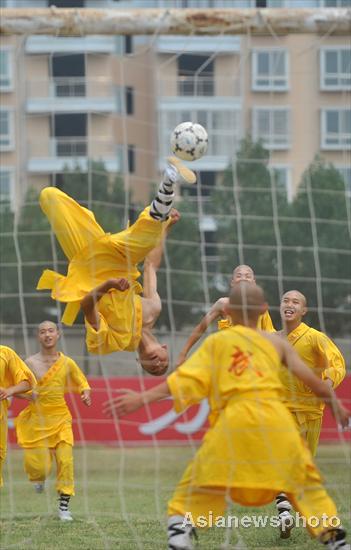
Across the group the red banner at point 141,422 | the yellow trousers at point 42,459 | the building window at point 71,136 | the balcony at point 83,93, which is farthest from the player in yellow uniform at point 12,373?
the building window at point 71,136

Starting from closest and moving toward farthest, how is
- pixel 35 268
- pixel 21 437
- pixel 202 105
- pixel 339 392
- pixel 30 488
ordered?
pixel 21 437
pixel 202 105
pixel 30 488
pixel 339 392
pixel 35 268

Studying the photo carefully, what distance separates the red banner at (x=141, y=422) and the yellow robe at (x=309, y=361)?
28.4ft

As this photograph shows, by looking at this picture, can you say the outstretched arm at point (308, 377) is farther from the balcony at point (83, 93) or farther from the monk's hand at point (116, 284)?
the balcony at point (83, 93)

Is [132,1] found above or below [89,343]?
above

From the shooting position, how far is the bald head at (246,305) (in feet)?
27.1

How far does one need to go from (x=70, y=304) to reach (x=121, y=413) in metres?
2.50

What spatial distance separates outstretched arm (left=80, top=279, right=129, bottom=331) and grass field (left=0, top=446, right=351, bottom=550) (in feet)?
5.96

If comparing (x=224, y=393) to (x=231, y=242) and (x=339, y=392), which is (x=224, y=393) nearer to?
(x=339, y=392)

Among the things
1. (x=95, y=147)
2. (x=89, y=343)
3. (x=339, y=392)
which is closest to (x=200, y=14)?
(x=89, y=343)

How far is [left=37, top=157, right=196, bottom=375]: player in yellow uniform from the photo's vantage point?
10.2 meters

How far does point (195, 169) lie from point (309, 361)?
1348 cm

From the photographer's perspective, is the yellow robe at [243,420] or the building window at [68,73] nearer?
the yellow robe at [243,420]

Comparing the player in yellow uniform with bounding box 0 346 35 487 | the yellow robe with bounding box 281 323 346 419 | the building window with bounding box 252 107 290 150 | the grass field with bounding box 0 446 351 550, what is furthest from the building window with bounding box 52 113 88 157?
the yellow robe with bounding box 281 323 346 419

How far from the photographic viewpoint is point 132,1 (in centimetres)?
→ 2752
